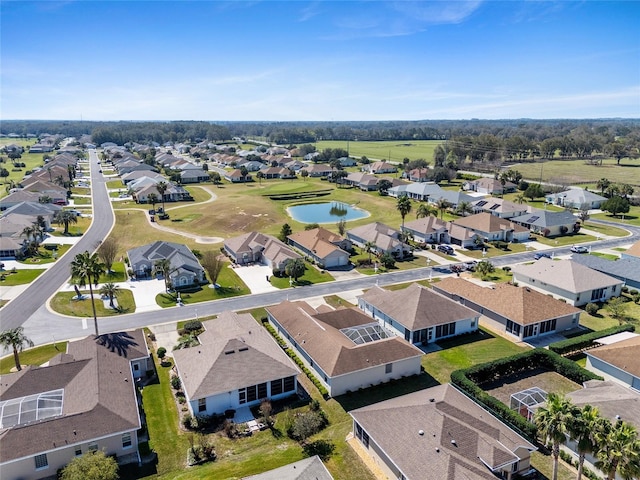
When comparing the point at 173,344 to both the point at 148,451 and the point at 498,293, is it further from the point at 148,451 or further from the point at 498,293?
the point at 498,293

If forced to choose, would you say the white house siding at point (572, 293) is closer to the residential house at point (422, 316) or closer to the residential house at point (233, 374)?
the residential house at point (422, 316)

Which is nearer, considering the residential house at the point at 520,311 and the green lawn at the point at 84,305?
the residential house at the point at 520,311

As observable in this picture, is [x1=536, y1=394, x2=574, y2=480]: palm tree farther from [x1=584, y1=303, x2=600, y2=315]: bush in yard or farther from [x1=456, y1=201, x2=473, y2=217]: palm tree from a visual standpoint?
[x1=456, y1=201, x2=473, y2=217]: palm tree

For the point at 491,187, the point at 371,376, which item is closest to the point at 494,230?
the point at 491,187

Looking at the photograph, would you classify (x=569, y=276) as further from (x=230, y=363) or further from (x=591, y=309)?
(x=230, y=363)

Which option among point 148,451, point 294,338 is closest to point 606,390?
point 294,338

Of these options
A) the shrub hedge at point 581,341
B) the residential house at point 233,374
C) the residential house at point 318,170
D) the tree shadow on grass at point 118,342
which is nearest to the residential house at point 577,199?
the shrub hedge at point 581,341
